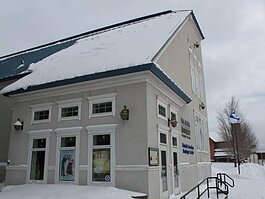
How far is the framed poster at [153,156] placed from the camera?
29.0 feet

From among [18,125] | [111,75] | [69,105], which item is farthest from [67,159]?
[111,75]

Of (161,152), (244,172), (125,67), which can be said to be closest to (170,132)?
(161,152)

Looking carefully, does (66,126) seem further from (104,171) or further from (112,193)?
(112,193)

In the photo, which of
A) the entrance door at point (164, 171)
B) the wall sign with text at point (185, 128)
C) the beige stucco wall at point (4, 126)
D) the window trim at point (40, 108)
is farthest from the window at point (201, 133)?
the beige stucco wall at point (4, 126)

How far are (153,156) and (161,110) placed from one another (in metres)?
2.19

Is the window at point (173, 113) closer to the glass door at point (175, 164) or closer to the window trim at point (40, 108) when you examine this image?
the glass door at point (175, 164)

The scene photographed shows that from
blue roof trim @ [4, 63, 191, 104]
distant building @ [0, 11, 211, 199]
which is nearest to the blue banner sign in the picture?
distant building @ [0, 11, 211, 199]

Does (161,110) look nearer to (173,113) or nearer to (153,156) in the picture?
(173,113)

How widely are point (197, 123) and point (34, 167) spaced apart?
996 cm

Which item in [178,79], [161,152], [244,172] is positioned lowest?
[244,172]

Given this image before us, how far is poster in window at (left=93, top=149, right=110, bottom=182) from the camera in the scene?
927 cm

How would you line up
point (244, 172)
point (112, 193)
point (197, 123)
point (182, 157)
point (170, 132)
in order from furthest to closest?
point (244, 172) → point (197, 123) → point (182, 157) → point (170, 132) → point (112, 193)

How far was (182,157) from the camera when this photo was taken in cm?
1248

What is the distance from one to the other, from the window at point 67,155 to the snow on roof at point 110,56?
6.92 feet
